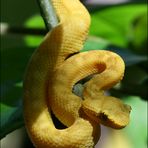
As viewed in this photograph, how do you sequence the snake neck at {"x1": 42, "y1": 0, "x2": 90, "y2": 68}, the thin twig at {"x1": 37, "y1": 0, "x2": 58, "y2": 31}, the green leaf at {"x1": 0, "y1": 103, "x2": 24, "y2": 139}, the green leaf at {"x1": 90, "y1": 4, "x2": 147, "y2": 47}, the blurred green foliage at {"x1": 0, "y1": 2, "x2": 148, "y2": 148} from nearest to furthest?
the thin twig at {"x1": 37, "y1": 0, "x2": 58, "y2": 31} → the snake neck at {"x1": 42, "y1": 0, "x2": 90, "y2": 68} → the green leaf at {"x1": 0, "y1": 103, "x2": 24, "y2": 139} → the blurred green foliage at {"x1": 0, "y1": 2, "x2": 148, "y2": 148} → the green leaf at {"x1": 90, "y1": 4, "x2": 147, "y2": 47}

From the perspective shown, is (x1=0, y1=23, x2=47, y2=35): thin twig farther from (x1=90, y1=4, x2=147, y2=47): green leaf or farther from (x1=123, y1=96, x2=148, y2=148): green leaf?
(x1=90, y1=4, x2=147, y2=47): green leaf

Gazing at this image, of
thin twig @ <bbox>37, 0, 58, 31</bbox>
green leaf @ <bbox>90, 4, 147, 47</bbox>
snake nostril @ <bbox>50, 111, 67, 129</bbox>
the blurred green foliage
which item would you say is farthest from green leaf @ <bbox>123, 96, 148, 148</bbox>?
thin twig @ <bbox>37, 0, 58, 31</bbox>

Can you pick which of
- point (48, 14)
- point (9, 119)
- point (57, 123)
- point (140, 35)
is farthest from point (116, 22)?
point (48, 14)

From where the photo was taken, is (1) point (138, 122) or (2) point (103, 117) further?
(1) point (138, 122)

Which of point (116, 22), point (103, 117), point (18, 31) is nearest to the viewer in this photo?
point (103, 117)

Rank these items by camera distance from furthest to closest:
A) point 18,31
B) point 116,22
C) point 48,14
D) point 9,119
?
point 116,22
point 18,31
point 9,119
point 48,14

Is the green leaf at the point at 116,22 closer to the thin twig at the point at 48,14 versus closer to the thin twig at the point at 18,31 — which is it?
the thin twig at the point at 18,31

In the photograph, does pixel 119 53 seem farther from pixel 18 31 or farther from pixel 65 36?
pixel 65 36
